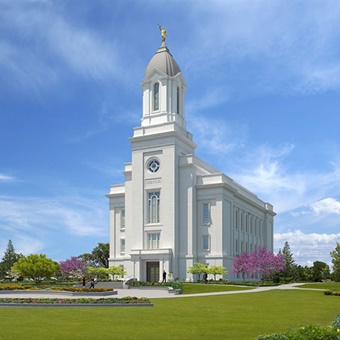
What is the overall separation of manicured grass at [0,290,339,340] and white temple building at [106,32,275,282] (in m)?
34.2

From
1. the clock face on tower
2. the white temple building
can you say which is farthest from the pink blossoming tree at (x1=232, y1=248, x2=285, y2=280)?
the clock face on tower

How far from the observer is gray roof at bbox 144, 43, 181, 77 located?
70.6 meters

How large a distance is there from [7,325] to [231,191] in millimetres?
50950

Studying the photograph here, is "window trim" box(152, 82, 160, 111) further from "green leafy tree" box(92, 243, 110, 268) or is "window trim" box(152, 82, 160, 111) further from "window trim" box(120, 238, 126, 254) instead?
"green leafy tree" box(92, 243, 110, 268)

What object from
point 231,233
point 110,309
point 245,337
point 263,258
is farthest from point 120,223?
point 245,337

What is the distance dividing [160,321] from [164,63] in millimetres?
52945

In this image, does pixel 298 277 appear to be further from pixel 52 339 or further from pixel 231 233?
pixel 52 339

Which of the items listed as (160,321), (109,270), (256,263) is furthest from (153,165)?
(160,321)

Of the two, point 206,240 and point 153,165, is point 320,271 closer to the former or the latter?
point 206,240

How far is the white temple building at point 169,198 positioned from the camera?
65.0 meters

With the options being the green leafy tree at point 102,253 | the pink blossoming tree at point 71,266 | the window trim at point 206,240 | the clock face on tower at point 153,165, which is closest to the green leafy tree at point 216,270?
the window trim at point 206,240

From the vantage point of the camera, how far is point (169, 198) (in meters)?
65.4

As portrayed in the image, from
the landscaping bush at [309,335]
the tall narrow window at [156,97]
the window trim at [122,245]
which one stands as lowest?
the landscaping bush at [309,335]

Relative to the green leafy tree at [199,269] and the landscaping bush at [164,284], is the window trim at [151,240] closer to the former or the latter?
the green leafy tree at [199,269]
